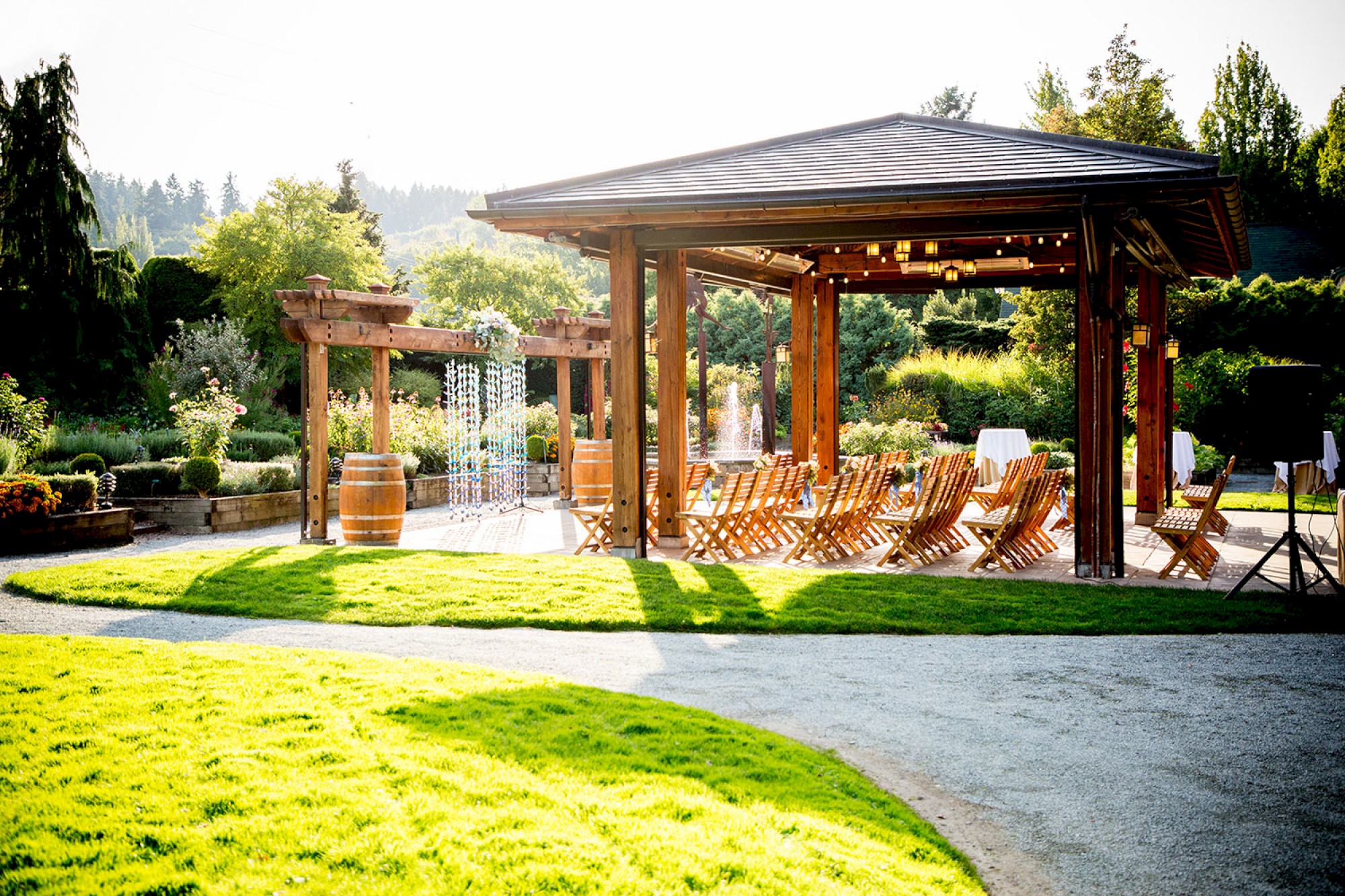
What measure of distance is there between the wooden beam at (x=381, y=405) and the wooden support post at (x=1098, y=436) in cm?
712

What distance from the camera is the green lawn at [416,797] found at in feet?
9.20

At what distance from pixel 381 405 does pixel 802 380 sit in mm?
5759

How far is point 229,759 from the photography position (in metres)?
3.60

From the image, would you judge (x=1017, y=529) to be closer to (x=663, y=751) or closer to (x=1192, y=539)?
(x=1192, y=539)

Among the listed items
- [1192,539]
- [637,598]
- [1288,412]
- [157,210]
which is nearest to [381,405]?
[637,598]

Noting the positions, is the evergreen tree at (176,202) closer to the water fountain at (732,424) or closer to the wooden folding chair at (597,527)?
the water fountain at (732,424)

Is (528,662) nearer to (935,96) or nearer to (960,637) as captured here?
(960,637)

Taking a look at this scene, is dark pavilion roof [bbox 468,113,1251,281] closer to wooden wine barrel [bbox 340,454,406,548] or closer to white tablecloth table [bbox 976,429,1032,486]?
wooden wine barrel [bbox 340,454,406,548]

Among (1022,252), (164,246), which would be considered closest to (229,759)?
(1022,252)

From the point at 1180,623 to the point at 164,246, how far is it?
115 metres

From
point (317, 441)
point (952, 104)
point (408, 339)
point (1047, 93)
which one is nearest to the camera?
point (317, 441)

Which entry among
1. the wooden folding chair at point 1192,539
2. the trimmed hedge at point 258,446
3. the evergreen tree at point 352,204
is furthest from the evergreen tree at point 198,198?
the wooden folding chair at point 1192,539

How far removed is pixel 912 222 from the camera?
898 cm

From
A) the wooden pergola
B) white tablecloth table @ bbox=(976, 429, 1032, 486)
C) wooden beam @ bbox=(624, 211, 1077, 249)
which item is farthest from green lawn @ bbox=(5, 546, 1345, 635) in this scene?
white tablecloth table @ bbox=(976, 429, 1032, 486)
